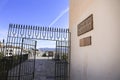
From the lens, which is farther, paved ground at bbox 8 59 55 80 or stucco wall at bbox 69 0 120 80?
paved ground at bbox 8 59 55 80

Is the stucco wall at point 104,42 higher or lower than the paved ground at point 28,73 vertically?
higher

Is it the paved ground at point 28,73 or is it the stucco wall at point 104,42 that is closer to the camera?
the stucco wall at point 104,42

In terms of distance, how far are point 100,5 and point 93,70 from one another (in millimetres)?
1318

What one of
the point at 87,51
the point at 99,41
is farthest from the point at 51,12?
the point at 99,41

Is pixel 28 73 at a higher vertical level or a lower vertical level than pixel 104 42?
lower

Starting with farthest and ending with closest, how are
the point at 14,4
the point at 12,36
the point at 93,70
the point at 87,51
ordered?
the point at 14,4
the point at 12,36
the point at 87,51
the point at 93,70

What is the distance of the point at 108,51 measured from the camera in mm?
2105

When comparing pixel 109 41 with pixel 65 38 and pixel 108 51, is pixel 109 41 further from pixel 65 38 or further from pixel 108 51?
pixel 65 38

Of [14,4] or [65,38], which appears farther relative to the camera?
[14,4]

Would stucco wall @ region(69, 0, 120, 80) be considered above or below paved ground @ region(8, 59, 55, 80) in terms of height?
above

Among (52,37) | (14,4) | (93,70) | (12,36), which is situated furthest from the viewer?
(14,4)

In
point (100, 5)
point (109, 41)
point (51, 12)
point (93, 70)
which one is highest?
point (51, 12)

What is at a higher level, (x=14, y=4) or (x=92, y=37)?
(x=14, y=4)

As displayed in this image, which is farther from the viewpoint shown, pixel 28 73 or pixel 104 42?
pixel 28 73
